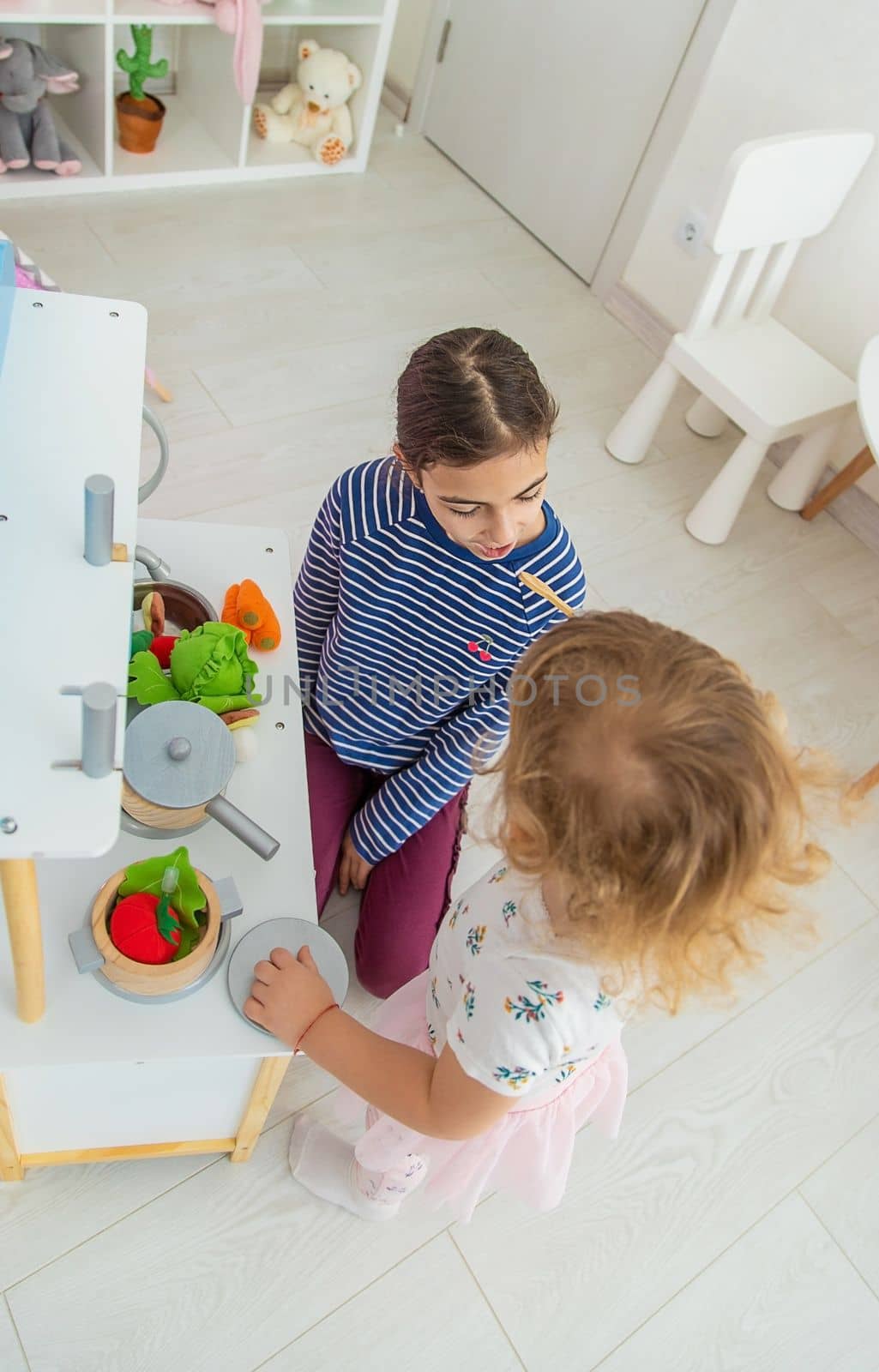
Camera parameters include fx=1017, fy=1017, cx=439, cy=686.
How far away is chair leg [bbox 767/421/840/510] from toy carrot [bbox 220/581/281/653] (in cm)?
132

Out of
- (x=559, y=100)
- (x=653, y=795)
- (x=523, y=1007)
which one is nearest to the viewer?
(x=653, y=795)

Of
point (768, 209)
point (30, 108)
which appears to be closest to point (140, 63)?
point (30, 108)

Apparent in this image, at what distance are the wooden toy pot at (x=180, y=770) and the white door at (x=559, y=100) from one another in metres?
1.88

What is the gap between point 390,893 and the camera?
1.21 metres

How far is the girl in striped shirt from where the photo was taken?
0.87m

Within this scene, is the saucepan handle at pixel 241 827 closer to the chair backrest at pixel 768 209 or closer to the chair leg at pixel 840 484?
the chair backrest at pixel 768 209

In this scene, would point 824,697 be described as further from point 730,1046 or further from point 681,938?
point 681,938

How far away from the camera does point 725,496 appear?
1.89 m

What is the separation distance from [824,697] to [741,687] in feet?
4.19

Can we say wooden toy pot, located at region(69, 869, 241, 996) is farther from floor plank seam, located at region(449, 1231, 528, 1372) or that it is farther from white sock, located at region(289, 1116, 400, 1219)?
floor plank seam, located at region(449, 1231, 528, 1372)

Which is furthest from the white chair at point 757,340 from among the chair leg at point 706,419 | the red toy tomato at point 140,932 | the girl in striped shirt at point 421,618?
the red toy tomato at point 140,932

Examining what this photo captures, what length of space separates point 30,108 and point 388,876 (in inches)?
68.8

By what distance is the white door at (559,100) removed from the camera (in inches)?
82.7

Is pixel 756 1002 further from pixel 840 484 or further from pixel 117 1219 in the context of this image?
pixel 840 484
